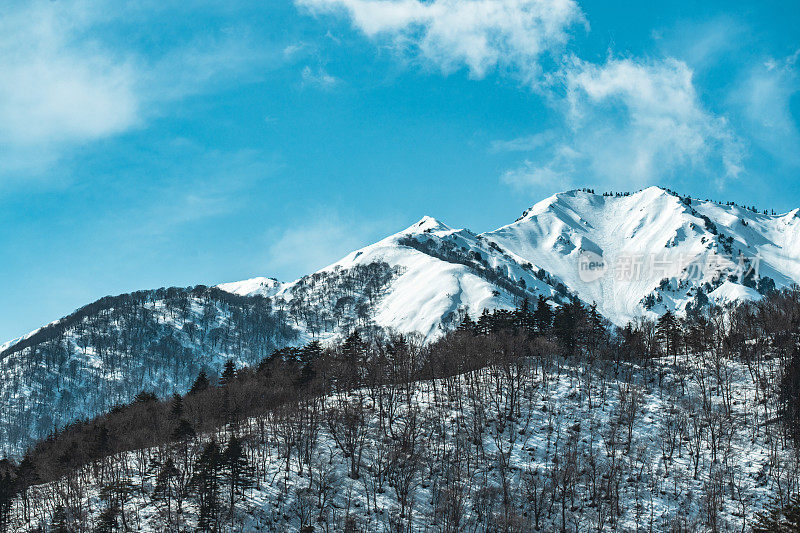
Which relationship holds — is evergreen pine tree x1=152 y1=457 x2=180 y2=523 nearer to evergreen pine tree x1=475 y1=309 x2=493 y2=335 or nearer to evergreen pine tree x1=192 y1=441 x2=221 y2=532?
evergreen pine tree x1=192 y1=441 x2=221 y2=532

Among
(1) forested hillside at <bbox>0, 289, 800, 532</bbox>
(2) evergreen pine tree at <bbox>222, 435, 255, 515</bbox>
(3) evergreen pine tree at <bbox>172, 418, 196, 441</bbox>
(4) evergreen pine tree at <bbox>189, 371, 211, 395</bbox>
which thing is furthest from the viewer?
(4) evergreen pine tree at <bbox>189, 371, 211, 395</bbox>

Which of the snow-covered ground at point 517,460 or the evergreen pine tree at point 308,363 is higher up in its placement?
the evergreen pine tree at point 308,363

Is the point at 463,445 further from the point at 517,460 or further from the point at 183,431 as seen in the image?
the point at 183,431

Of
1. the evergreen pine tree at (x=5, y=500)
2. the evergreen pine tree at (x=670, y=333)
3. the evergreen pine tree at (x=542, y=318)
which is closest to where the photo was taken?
the evergreen pine tree at (x=5, y=500)

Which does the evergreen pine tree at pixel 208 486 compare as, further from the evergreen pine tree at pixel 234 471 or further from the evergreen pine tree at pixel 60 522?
the evergreen pine tree at pixel 60 522

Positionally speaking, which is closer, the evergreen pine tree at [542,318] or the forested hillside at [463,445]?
the forested hillside at [463,445]

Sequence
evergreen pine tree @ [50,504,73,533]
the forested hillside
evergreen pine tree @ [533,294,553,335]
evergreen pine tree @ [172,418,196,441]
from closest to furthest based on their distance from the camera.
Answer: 1. evergreen pine tree @ [50,504,73,533]
2. the forested hillside
3. evergreen pine tree @ [172,418,196,441]
4. evergreen pine tree @ [533,294,553,335]

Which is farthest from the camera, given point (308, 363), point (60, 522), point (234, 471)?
point (308, 363)

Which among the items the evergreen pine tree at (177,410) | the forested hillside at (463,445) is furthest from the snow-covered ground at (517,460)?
the evergreen pine tree at (177,410)

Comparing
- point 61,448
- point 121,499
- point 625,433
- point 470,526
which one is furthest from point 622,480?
point 61,448

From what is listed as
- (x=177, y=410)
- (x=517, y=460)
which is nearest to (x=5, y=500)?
(x=177, y=410)

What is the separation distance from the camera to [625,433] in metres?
80.8

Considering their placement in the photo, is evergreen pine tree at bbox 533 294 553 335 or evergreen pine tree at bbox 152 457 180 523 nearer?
evergreen pine tree at bbox 152 457 180 523

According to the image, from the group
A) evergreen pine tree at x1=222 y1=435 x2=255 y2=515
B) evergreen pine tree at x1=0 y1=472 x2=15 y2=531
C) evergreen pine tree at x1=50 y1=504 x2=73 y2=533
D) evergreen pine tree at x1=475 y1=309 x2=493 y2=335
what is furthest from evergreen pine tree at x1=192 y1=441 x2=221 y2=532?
evergreen pine tree at x1=475 y1=309 x2=493 y2=335
